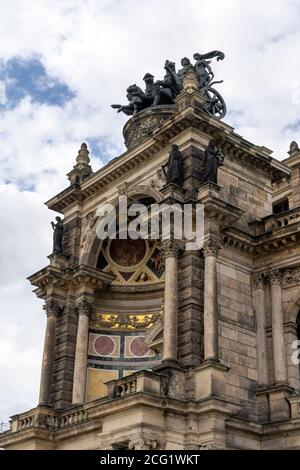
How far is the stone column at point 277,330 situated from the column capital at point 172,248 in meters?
3.38

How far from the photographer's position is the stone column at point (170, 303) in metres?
20.5

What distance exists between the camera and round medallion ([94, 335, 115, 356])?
1030 inches

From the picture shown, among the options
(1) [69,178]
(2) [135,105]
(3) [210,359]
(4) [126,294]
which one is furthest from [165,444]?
(2) [135,105]

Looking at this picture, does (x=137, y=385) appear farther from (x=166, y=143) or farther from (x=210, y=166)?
(x=166, y=143)

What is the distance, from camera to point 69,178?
2881 cm

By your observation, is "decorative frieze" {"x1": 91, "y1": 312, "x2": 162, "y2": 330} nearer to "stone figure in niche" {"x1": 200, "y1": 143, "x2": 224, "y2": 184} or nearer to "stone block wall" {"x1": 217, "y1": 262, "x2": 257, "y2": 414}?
"stone block wall" {"x1": 217, "y1": 262, "x2": 257, "y2": 414}

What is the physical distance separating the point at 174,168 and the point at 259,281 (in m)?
4.44

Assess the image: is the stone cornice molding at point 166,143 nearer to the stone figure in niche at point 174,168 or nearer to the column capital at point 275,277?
the stone figure in niche at point 174,168

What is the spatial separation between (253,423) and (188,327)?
3.24 metres

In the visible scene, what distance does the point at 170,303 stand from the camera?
21047 millimetres

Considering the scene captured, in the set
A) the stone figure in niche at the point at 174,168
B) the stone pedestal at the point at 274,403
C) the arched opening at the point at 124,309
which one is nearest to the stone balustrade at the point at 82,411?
the arched opening at the point at 124,309

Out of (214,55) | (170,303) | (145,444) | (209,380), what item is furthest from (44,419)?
(214,55)

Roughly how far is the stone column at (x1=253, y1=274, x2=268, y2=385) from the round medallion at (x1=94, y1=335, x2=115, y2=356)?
601 cm

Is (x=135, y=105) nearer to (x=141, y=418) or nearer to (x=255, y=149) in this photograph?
(x=255, y=149)
